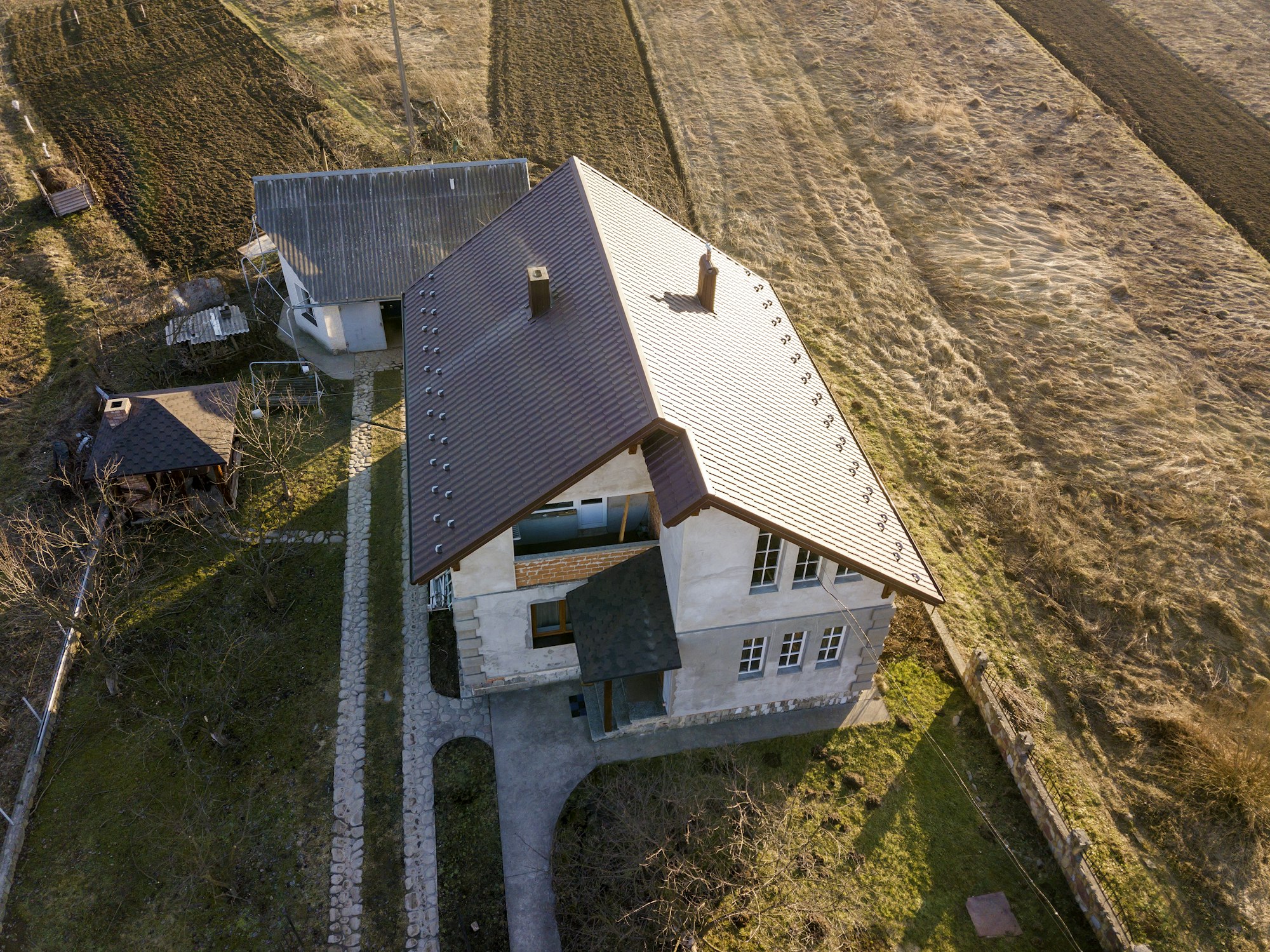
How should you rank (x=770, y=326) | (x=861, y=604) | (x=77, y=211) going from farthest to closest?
(x=77, y=211) < (x=770, y=326) < (x=861, y=604)

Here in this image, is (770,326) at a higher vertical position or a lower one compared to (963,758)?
higher

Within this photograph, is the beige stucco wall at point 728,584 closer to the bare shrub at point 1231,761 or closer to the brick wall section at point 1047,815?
the brick wall section at point 1047,815

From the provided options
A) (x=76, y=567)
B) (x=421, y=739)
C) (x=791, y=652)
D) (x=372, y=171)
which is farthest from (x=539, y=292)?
(x=372, y=171)

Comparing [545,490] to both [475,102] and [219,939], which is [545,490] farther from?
[475,102]

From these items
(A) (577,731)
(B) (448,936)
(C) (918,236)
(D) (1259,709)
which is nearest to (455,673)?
(A) (577,731)

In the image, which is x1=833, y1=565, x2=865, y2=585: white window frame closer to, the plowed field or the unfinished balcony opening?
the unfinished balcony opening

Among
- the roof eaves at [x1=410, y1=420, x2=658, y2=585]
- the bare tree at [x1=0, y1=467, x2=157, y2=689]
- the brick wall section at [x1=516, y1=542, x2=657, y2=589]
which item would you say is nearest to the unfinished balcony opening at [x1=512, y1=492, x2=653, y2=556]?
the brick wall section at [x1=516, y1=542, x2=657, y2=589]

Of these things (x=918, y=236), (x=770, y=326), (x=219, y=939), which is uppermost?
(x=770, y=326)
